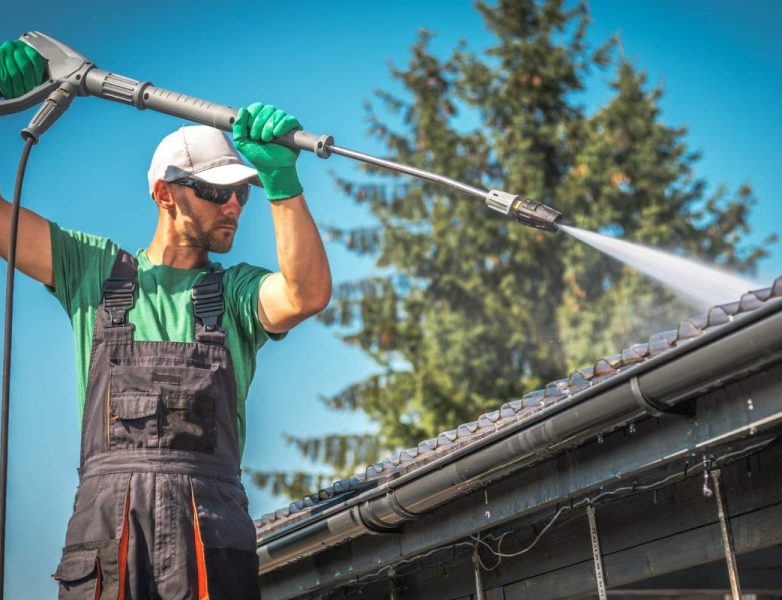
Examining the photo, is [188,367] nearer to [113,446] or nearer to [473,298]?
[113,446]

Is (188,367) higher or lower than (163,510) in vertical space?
higher

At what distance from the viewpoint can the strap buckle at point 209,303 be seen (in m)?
3.24

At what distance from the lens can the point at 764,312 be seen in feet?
9.76

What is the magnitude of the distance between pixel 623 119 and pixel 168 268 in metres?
17.0

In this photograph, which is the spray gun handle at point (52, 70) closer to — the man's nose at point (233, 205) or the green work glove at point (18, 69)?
the green work glove at point (18, 69)

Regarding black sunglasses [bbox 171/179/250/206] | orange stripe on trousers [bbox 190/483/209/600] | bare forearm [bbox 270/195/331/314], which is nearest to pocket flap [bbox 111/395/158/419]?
orange stripe on trousers [bbox 190/483/209/600]

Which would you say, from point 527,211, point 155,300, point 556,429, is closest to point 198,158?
point 155,300

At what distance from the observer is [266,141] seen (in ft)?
9.82

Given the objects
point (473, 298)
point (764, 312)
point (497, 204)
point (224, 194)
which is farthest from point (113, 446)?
point (473, 298)

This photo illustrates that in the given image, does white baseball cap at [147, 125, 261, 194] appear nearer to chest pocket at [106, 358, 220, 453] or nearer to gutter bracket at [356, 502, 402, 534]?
chest pocket at [106, 358, 220, 453]

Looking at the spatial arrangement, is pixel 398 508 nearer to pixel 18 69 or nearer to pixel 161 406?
pixel 161 406

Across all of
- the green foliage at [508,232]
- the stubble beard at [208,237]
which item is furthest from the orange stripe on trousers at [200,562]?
the green foliage at [508,232]

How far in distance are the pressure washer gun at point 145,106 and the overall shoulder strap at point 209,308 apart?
478 millimetres

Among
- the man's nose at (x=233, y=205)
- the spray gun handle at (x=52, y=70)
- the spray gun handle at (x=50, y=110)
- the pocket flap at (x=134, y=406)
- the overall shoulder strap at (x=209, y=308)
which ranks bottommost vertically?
the pocket flap at (x=134, y=406)
